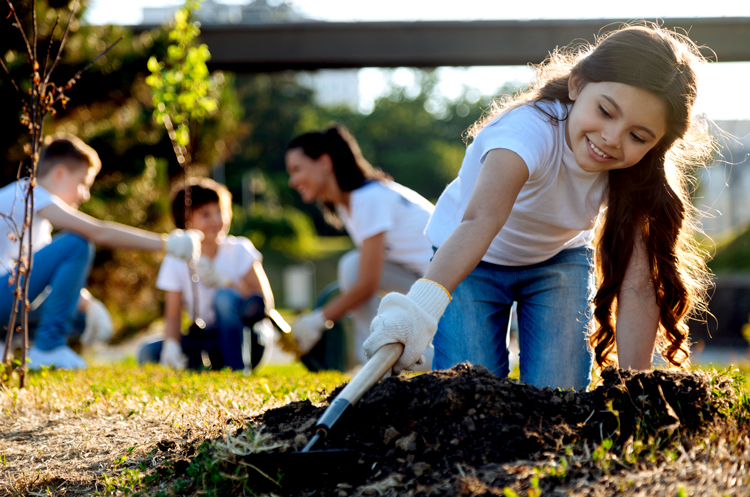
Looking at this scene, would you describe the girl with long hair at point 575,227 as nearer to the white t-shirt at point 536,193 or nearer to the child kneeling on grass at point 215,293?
the white t-shirt at point 536,193

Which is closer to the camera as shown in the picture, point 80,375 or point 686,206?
point 686,206

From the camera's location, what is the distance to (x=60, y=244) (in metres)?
4.28

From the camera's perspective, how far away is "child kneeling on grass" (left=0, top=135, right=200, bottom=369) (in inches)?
161

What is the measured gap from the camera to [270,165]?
35.8 meters

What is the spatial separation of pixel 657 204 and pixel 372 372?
4.44 ft

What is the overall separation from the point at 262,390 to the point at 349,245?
2085 cm

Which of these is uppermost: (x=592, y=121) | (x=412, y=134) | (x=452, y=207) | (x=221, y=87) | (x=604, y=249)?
(x=412, y=134)

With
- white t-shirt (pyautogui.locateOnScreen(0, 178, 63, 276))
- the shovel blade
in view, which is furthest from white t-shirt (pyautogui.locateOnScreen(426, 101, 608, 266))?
white t-shirt (pyautogui.locateOnScreen(0, 178, 63, 276))

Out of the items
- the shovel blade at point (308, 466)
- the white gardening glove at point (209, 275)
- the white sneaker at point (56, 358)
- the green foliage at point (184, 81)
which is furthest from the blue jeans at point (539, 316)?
the white sneaker at point (56, 358)

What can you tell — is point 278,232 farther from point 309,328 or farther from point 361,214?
point 361,214

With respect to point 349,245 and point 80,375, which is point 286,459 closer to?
point 80,375

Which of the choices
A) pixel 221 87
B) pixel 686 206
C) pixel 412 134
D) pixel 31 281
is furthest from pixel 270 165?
pixel 686 206

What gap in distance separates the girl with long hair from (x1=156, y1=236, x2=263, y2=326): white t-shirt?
2.60m

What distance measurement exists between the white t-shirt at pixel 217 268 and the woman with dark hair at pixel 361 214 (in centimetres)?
83
